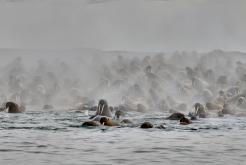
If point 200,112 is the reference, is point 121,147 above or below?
below

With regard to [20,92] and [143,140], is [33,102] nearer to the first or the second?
[20,92]

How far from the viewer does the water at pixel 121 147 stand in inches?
1201

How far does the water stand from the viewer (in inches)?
1201

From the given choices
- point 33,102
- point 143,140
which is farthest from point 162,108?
point 143,140

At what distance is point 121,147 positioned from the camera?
3697 centimetres

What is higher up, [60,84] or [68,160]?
[60,84]

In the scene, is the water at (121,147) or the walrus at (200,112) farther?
→ the walrus at (200,112)

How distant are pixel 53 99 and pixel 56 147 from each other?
396 ft

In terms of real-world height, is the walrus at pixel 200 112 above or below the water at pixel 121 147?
above

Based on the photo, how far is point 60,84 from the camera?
7667 inches

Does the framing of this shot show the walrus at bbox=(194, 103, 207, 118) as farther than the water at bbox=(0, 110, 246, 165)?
Yes

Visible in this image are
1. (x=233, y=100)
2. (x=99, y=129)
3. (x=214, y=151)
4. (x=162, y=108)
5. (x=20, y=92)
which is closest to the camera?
(x=214, y=151)

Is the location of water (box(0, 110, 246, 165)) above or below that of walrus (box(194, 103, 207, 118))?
below

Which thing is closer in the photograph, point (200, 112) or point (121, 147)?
point (121, 147)
